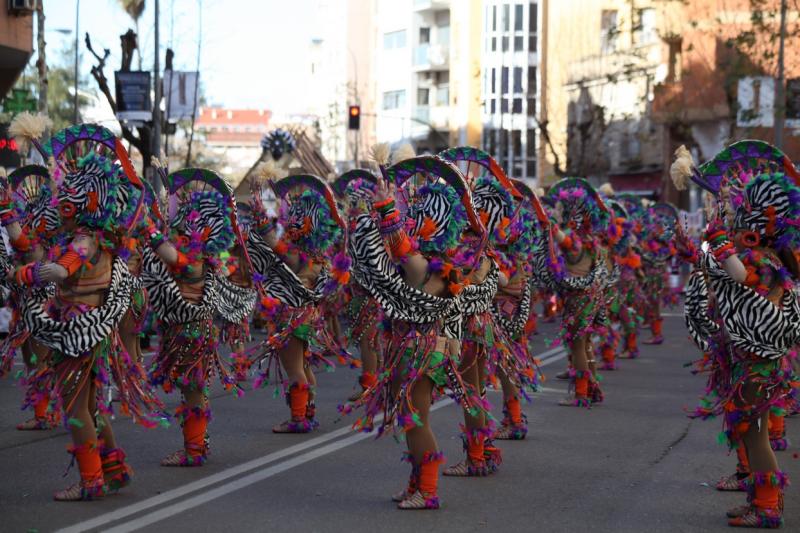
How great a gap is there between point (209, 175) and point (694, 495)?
4.26 m

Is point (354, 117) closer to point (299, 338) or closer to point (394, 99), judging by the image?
point (299, 338)

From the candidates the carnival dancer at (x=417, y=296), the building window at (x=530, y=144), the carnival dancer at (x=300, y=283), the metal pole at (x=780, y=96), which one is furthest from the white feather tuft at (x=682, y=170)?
the building window at (x=530, y=144)

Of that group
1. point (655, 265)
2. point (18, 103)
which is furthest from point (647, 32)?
point (655, 265)

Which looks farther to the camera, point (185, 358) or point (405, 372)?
point (185, 358)

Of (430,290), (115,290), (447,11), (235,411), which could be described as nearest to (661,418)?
(235,411)

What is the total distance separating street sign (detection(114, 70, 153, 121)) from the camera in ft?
70.9

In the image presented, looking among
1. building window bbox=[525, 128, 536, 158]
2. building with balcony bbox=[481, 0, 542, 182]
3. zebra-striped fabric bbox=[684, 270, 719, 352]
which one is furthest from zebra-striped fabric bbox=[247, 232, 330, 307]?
building window bbox=[525, 128, 536, 158]

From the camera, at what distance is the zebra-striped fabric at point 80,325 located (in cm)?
788

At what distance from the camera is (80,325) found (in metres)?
7.90

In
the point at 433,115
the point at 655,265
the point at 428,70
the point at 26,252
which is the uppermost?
the point at 428,70

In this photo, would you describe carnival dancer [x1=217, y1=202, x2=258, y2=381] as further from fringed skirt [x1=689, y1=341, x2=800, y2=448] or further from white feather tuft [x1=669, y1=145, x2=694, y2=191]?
fringed skirt [x1=689, y1=341, x2=800, y2=448]

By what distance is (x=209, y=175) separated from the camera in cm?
979

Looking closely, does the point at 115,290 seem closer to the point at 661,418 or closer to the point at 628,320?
the point at 661,418

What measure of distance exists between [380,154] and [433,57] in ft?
209
